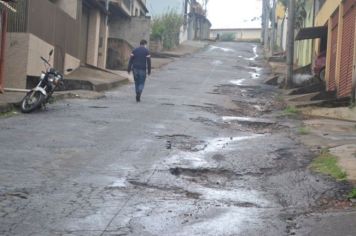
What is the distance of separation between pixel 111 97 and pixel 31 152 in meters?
9.10

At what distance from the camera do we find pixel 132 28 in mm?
40156

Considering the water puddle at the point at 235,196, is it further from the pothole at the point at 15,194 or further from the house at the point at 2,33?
the house at the point at 2,33

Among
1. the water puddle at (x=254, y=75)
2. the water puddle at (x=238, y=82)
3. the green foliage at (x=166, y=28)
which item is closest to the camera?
the water puddle at (x=238, y=82)

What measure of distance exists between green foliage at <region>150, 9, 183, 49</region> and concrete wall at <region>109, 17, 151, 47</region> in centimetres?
369

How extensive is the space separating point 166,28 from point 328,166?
38.7 m

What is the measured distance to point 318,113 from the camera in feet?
49.9

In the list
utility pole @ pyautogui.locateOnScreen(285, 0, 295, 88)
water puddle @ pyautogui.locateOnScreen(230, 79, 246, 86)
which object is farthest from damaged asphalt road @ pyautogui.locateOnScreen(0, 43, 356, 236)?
water puddle @ pyautogui.locateOnScreen(230, 79, 246, 86)

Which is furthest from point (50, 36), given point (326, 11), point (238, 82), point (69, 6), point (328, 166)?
point (328, 166)

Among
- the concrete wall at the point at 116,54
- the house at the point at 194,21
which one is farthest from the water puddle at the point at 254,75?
the house at the point at 194,21

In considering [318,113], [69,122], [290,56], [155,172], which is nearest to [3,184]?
[155,172]

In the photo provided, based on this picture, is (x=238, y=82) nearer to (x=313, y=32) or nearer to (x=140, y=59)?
(x=313, y=32)

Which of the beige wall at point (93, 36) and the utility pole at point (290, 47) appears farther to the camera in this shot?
the beige wall at point (93, 36)

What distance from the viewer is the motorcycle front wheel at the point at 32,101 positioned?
12.8 m

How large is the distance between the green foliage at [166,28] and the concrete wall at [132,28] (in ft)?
12.1
